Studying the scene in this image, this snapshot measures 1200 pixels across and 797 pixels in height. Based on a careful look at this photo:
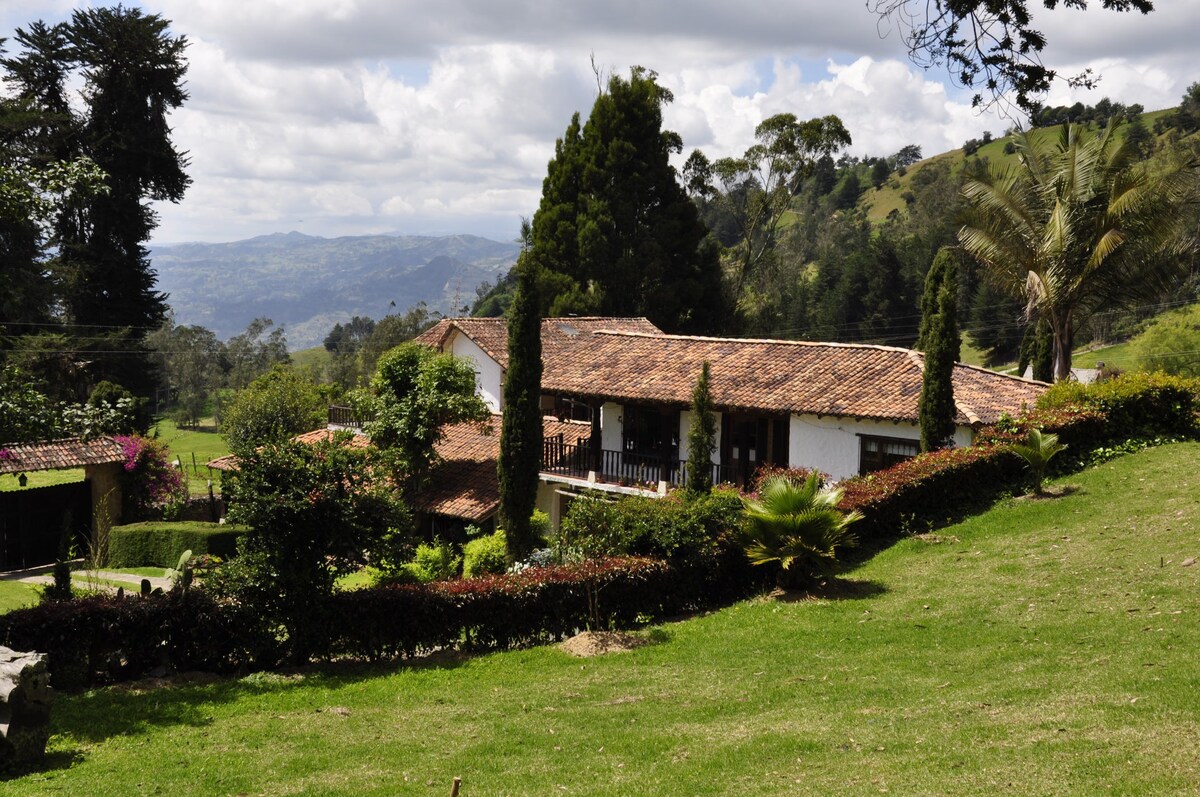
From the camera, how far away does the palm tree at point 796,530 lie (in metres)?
16.1

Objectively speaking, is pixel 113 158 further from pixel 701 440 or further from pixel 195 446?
pixel 701 440

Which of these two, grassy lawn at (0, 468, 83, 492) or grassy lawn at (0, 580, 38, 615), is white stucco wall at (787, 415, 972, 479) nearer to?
grassy lawn at (0, 580, 38, 615)

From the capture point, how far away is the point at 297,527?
14125 millimetres

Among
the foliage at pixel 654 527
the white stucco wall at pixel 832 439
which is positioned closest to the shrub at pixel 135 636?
the foliage at pixel 654 527

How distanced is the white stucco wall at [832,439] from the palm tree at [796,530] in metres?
7.82

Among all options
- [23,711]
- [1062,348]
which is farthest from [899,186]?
[23,711]

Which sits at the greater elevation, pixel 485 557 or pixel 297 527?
pixel 297 527

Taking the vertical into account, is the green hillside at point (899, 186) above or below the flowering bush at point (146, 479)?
above

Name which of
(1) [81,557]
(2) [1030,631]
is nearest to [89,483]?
(1) [81,557]

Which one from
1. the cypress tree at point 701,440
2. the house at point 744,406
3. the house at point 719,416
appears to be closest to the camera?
the cypress tree at point 701,440

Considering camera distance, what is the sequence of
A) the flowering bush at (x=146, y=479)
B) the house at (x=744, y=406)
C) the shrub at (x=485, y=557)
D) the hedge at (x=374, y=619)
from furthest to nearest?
the flowering bush at (x=146, y=479)
the house at (x=744, y=406)
the shrub at (x=485, y=557)
the hedge at (x=374, y=619)

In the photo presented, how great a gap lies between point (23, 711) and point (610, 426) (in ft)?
67.4

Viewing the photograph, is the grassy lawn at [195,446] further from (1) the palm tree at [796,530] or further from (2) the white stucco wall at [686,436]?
(1) the palm tree at [796,530]

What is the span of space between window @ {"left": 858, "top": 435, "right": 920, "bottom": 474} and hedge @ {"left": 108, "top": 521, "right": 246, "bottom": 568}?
53.2 feet
